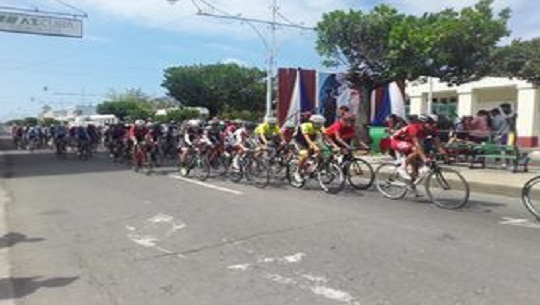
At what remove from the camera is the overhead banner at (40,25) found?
98.4 ft

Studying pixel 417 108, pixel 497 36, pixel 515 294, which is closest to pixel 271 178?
pixel 515 294

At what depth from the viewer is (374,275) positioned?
7.62 meters

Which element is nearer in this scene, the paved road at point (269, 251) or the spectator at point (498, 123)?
the paved road at point (269, 251)

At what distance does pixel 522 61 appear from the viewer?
28828 millimetres

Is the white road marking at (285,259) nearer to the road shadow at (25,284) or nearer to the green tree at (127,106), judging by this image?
the road shadow at (25,284)

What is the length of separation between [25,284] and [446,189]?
7.72 m

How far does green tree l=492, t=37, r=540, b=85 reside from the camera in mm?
27703

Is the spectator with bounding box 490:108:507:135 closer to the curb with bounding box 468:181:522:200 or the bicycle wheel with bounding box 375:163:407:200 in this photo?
the curb with bounding box 468:181:522:200

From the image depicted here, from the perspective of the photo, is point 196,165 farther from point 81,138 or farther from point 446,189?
point 81,138

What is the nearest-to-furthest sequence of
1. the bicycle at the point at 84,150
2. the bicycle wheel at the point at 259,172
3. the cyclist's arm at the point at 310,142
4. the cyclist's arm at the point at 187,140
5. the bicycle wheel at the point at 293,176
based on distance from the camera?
the cyclist's arm at the point at 310,142, the bicycle wheel at the point at 293,176, the bicycle wheel at the point at 259,172, the cyclist's arm at the point at 187,140, the bicycle at the point at 84,150

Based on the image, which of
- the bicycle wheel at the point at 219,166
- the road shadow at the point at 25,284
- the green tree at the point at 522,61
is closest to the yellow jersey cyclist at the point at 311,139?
the bicycle wheel at the point at 219,166

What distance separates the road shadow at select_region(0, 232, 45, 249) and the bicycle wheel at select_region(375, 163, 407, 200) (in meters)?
6.71

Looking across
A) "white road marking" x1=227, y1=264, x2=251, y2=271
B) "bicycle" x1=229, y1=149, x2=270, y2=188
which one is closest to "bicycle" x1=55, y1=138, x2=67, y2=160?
"bicycle" x1=229, y1=149, x2=270, y2=188

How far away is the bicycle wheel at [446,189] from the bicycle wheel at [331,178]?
2.42 m
